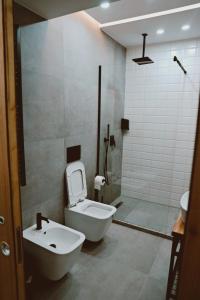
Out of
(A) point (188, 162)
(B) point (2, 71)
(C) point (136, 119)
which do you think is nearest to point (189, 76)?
(C) point (136, 119)

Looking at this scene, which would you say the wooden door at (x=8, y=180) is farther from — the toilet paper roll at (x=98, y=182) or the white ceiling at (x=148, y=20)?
the toilet paper roll at (x=98, y=182)

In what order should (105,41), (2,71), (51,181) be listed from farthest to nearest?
→ (105,41), (51,181), (2,71)

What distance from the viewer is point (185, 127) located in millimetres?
3275

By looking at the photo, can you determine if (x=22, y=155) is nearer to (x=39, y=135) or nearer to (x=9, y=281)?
(x=39, y=135)

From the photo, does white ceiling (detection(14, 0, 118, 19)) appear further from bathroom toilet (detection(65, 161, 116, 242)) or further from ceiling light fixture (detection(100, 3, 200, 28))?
bathroom toilet (detection(65, 161, 116, 242))

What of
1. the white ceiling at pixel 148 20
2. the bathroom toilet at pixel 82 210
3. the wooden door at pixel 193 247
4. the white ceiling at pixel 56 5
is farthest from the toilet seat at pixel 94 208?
the white ceiling at pixel 148 20

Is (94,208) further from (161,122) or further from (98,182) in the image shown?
(161,122)

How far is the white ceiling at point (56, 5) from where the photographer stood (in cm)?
134

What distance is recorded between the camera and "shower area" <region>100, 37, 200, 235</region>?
3142 millimetres

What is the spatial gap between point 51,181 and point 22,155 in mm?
603

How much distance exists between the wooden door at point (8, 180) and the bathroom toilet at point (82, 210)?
4.48 feet

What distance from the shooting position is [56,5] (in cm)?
142

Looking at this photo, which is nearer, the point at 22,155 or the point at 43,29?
the point at 22,155

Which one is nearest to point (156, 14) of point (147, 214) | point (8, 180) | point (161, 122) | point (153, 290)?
point (161, 122)
